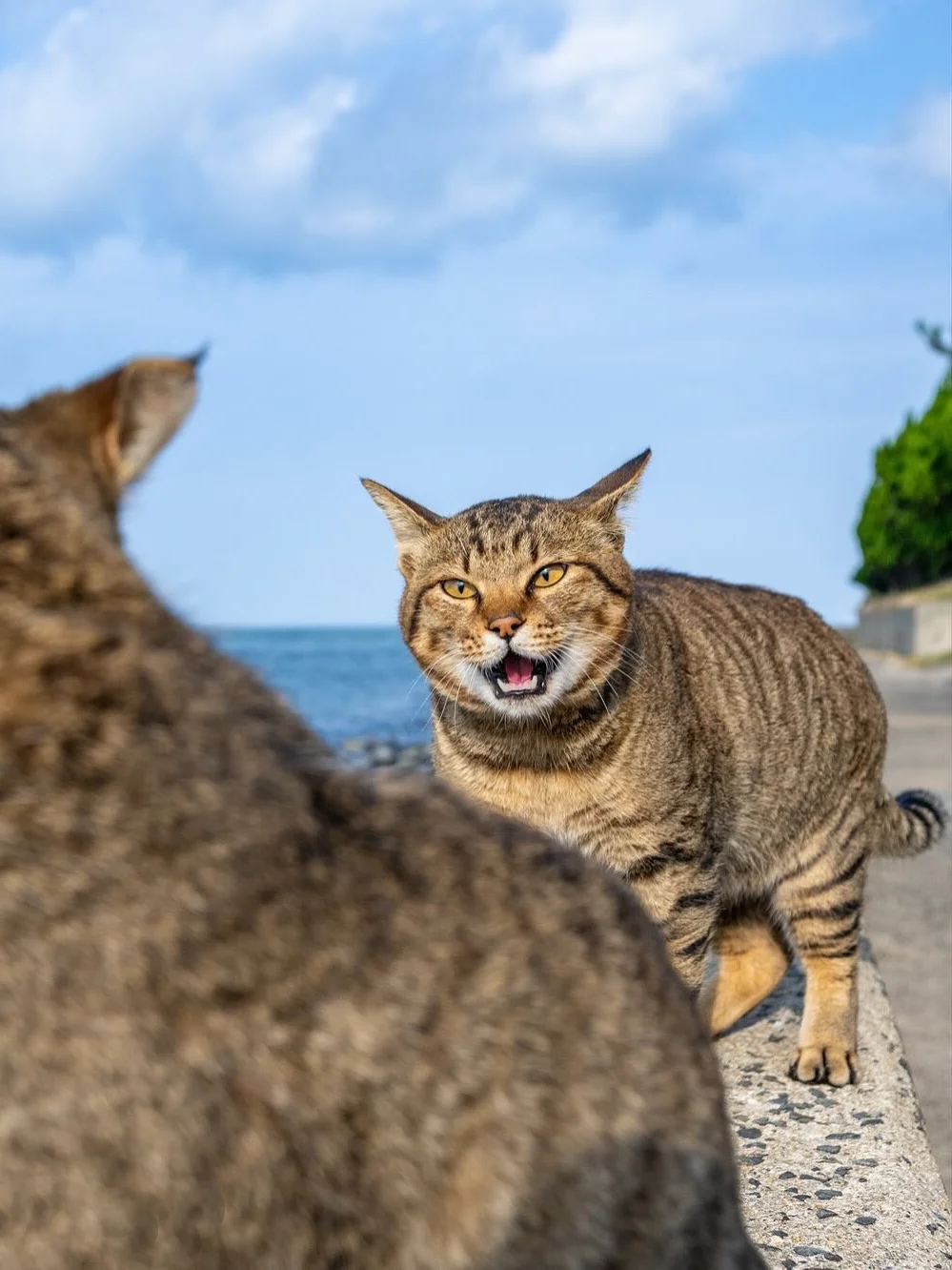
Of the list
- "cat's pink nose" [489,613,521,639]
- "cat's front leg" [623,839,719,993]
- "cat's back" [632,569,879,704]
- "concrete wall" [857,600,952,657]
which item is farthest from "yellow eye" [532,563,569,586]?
"concrete wall" [857,600,952,657]

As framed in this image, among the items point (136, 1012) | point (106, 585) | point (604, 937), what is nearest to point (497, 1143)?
point (604, 937)

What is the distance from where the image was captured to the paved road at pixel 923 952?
4871mm

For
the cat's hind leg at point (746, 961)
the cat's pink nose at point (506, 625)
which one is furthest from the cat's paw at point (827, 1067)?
the cat's pink nose at point (506, 625)

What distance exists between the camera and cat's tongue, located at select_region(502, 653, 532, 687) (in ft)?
14.6

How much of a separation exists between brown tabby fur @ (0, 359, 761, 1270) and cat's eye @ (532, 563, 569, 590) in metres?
2.85

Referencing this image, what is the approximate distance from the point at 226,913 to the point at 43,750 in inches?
9.7

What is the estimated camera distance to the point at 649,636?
473cm

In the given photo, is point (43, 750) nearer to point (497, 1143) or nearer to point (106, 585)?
point (106, 585)

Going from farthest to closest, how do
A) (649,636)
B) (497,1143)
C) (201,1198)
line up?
(649,636)
(497,1143)
(201,1198)

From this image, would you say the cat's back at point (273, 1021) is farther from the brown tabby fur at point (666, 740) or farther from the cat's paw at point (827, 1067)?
the cat's paw at point (827, 1067)

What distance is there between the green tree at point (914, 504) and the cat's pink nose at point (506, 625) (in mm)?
32862

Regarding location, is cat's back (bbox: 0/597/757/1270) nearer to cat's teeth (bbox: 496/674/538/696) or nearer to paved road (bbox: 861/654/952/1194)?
cat's teeth (bbox: 496/674/538/696)

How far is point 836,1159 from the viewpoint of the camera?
13.5 ft

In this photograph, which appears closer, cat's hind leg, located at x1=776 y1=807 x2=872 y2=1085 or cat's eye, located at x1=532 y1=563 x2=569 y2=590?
cat's eye, located at x1=532 y1=563 x2=569 y2=590
